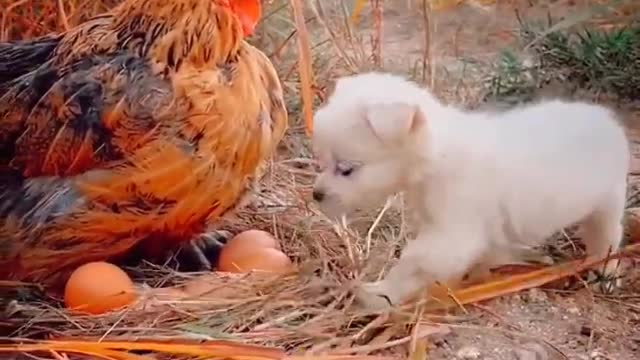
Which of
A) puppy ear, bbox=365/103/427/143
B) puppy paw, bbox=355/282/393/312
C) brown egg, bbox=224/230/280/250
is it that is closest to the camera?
puppy ear, bbox=365/103/427/143

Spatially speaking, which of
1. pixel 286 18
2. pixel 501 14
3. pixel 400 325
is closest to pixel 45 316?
pixel 400 325

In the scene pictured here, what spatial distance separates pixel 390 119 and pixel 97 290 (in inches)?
13.0

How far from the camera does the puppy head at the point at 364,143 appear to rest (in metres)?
1.15

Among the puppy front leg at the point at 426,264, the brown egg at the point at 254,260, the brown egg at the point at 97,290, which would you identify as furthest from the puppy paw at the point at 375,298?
the brown egg at the point at 97,290

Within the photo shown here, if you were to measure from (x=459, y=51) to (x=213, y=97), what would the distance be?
323 mm

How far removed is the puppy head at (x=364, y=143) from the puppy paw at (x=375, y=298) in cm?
9

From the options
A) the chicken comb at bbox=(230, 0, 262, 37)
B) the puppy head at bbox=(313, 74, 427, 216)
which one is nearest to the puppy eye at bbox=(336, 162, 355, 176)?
the puppy head at bbox=(313, 74, 427, 216)

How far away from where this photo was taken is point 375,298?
49.5 inches

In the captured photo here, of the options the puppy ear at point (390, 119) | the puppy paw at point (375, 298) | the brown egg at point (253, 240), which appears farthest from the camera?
the brown egg at point (253, 240)

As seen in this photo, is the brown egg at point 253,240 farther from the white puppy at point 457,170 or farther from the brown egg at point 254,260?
the white puppy at point 457,170

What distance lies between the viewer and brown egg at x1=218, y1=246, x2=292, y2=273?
4.37ft

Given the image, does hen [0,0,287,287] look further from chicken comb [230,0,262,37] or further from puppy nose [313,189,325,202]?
puppy nose [313,189,325,202]

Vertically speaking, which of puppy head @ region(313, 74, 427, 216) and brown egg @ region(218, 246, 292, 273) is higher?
puppy head @ region(313, 74, 427, 216)

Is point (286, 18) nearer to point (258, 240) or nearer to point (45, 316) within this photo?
point (258, 240)
